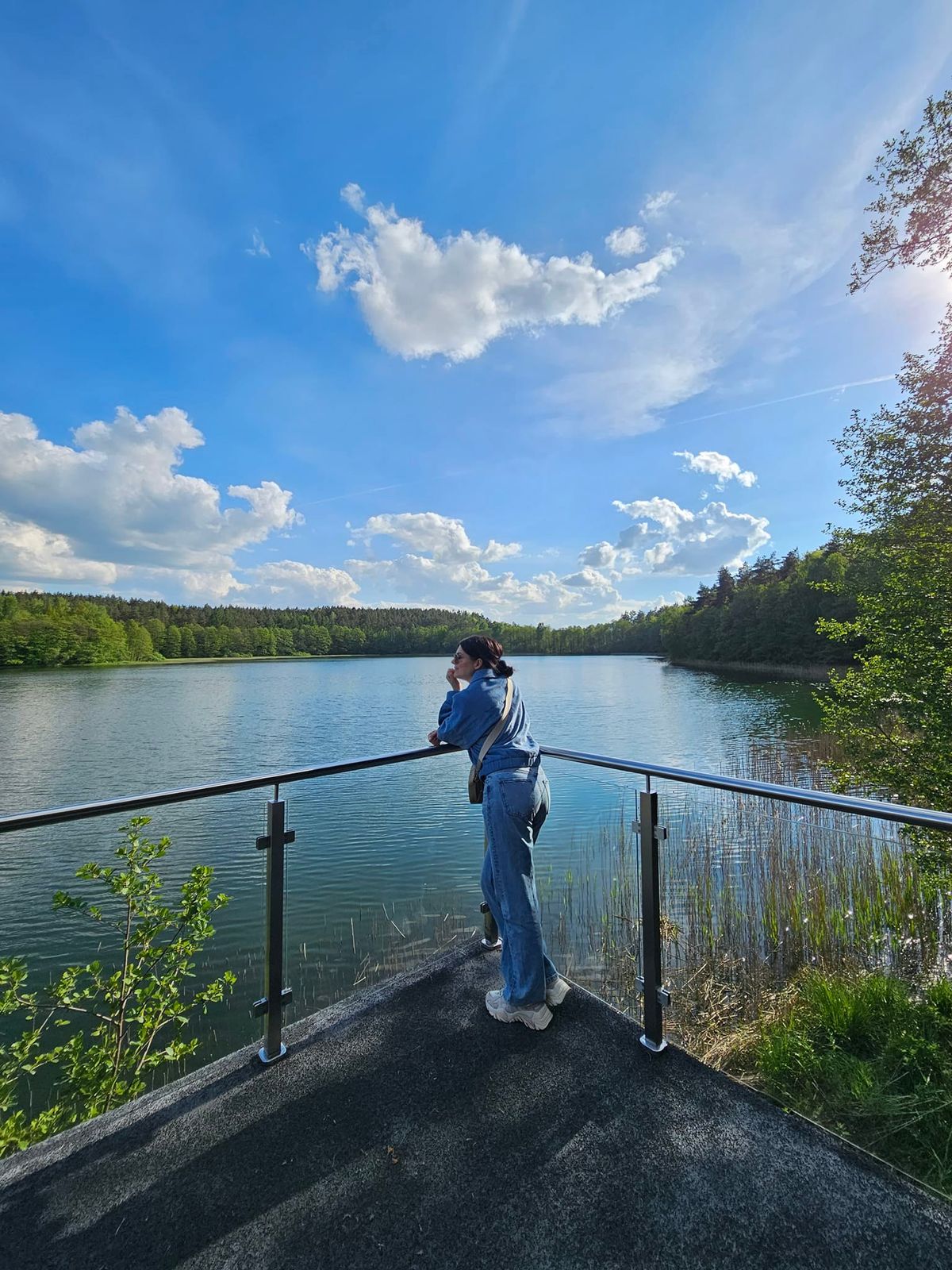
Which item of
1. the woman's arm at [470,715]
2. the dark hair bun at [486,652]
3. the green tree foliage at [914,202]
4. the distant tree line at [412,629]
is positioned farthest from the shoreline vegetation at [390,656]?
the woman's arm at [470,715]

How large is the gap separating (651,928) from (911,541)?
8414 mm

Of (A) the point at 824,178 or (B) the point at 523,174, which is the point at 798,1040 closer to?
(A) the point at 824,178

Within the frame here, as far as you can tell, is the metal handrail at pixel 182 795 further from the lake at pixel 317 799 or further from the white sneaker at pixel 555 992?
the white sneaker at pixel 555 992

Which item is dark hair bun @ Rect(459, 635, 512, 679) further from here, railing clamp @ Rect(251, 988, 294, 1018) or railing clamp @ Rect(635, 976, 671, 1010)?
railing clamp @ Rect(251, 988, 294, 1018)

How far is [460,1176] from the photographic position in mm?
1346

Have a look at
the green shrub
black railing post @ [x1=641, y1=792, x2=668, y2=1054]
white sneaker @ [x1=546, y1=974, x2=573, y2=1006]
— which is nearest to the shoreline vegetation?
the green shrub

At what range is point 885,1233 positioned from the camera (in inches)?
45.8

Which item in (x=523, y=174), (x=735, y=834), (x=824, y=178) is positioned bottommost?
(x=735, y=834)

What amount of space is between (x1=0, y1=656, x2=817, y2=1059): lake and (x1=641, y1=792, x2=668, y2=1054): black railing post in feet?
0.30

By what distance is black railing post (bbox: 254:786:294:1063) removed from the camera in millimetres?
1844

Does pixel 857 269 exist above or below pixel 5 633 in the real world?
above

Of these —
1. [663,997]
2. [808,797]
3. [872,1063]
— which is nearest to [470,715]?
[808,797]

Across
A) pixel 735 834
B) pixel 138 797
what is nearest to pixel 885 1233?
pixel 138 797

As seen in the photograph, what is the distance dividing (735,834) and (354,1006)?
336 centimetres
